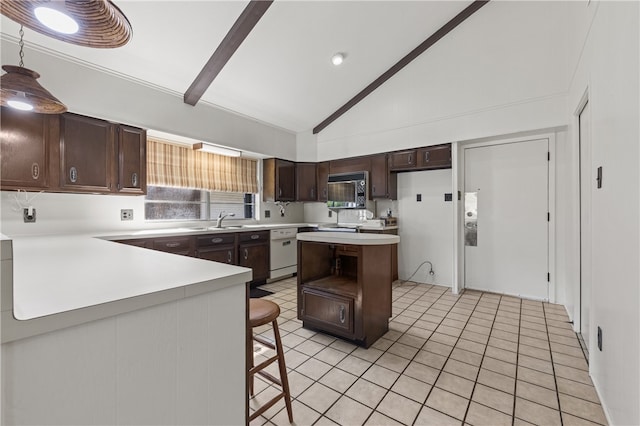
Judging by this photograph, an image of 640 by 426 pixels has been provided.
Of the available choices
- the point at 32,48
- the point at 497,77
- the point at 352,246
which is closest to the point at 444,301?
the point at 352,246

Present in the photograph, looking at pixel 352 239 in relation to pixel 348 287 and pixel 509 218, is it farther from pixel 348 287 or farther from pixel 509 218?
pixel 509 218

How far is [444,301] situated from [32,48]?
517 cm

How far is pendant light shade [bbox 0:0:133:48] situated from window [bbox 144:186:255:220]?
2.76m

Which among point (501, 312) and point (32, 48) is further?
point (501, 312)

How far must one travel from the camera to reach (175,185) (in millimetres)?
3834

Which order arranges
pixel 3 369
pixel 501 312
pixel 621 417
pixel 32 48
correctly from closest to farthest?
pixel 3 369 < pixel 621 417 < pixel 32 48 < pixel 501 312

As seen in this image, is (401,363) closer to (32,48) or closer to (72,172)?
(72,172)

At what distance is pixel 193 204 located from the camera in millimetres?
4148

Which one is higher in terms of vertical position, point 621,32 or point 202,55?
point 202,55

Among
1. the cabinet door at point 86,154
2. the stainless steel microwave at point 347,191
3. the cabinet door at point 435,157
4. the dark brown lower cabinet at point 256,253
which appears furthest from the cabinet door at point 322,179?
the cabinet door at point 86,154

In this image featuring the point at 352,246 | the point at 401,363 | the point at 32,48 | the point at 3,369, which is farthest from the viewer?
the point at 32,48

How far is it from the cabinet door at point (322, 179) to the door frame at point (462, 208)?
2283mm

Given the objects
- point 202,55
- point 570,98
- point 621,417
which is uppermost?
point 202,55

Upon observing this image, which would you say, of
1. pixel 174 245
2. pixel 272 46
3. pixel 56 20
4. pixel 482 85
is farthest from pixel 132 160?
pixel 482 85
